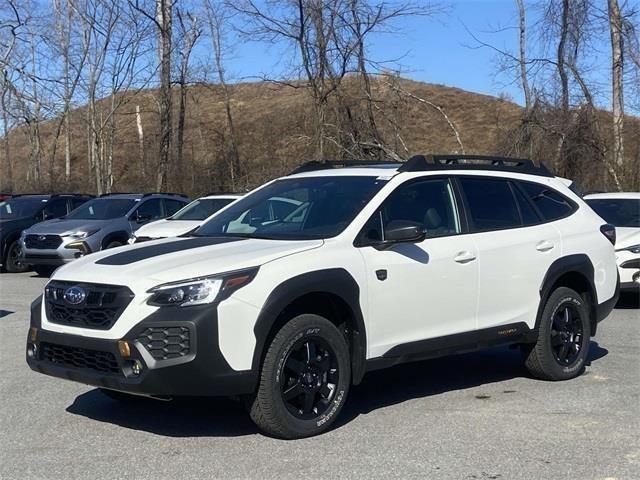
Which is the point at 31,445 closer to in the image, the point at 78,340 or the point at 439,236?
the point at 78,340

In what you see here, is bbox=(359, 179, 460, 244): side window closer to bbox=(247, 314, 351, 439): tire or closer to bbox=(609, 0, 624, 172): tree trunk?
bbox=(247, 314, 351, 439): tire

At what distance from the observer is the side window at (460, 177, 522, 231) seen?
6773 mm

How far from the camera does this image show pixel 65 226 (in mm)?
16188

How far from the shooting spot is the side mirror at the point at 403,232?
583 cm

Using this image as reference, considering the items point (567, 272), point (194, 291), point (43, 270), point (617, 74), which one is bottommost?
point (43, 270)

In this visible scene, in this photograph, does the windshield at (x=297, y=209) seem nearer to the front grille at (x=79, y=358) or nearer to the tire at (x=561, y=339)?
the front grille at (x=79, y=358)

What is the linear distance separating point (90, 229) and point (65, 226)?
539 millimetres

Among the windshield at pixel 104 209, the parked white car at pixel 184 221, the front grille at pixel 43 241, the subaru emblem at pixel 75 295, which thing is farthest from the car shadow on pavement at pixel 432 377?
the windshield at pixel 104 209

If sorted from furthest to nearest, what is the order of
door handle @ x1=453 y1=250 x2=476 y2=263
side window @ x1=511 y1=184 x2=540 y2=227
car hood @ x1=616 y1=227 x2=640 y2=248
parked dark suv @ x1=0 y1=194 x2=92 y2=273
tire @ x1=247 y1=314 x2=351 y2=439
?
parked dark suv @ x1=0 y1=194 x2=92 y2=273 < car hood @ x1=616 y1=227 x2=640 y2=248 < side window @ x1=511 y1=184 x2=540 y2=227 < door handle @ x1=453 y1=250 x2=476 y2=263 < tire @ x1=247 y1=314 x2=351 y2=439

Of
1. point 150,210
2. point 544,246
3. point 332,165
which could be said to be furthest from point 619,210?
point 150,210

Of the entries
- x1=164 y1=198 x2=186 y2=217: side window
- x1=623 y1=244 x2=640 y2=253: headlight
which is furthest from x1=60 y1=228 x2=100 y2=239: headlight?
x1=623 y1=244 x2=640 y2=253: headlight

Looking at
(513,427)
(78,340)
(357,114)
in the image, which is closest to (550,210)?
(513,427)

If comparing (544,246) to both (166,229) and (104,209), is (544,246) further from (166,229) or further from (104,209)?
(104,209)

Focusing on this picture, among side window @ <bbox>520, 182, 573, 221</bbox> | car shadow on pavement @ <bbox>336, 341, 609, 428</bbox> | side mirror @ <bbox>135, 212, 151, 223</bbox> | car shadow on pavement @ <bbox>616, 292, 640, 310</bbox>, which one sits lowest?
car shadow on pavement @ <bbox>616, 292, 640, 310</bbox>
